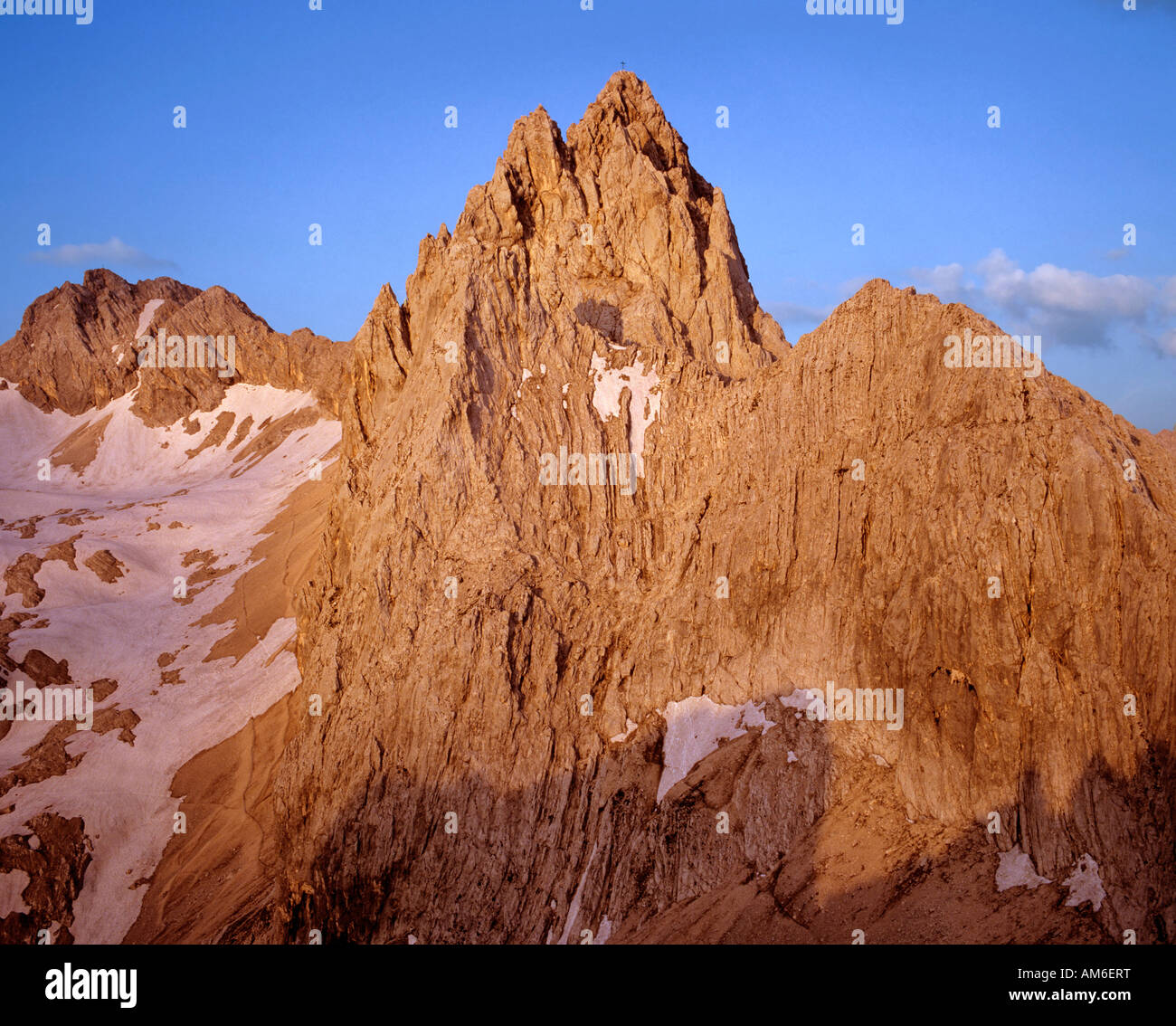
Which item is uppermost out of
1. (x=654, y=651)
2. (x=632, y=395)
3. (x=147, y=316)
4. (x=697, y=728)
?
(x=147, y=316)

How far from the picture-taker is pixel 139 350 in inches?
4628

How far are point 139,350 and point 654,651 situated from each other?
98.6m

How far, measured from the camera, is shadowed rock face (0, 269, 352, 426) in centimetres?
10556

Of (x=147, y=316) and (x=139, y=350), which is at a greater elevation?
(x=147, y=316)

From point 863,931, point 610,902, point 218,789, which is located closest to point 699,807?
point 610,902

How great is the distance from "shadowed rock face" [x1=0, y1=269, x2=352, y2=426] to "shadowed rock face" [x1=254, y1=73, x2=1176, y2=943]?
192 ft

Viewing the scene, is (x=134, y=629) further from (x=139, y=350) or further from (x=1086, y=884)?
(x=139, y=350)

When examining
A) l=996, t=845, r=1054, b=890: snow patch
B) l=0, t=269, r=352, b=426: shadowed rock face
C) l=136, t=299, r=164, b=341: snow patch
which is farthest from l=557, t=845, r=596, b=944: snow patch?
l=136, t=299, r=164, b=341: snow patch

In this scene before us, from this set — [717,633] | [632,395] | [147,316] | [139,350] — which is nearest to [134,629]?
[632,395]

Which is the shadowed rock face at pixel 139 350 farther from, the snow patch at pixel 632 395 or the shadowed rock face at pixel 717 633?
the shadowed rock face at pixel 717 633

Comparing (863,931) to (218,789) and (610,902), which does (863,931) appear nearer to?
(610,902)

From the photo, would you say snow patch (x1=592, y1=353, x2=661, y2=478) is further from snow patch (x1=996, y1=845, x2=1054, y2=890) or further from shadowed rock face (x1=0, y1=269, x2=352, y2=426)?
shadowed rock face (x1=0, y1=269, x2=352, y2=426)

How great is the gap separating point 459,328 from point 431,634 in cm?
1146

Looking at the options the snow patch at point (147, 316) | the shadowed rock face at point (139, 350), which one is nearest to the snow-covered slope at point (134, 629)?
the shadowed rock face at point (139, 350)
